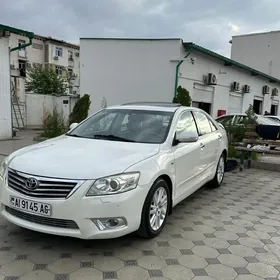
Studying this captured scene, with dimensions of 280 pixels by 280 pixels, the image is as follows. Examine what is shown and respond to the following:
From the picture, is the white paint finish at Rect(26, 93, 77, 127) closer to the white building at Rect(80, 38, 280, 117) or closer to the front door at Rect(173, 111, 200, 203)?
the white building at Rect(80, 38, 280, 117)

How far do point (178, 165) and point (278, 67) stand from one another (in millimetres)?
25744

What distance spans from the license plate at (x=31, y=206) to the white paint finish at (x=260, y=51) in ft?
88.9

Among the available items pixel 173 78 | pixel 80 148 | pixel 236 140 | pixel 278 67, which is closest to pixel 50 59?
pixel 278 67

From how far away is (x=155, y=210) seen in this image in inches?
128

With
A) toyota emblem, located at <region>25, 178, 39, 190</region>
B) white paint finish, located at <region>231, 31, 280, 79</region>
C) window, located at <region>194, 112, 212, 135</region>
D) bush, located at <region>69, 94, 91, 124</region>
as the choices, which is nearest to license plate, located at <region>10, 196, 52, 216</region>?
toyota emblem, located at <region>25, 178, 39, 190</region>

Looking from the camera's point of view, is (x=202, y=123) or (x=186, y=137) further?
(x=202, y=123)

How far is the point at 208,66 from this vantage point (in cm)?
1445

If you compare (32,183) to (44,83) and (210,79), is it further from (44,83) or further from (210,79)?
(44,83)

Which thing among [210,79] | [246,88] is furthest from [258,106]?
[210,79]

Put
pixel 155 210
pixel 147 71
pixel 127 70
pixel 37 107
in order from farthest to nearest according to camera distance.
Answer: pixel 37 107
pixel 127 70
pixel 147 71
pixel 155 210

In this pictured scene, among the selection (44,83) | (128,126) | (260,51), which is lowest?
(128,126)

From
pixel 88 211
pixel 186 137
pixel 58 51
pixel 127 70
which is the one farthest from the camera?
pixel 58 51

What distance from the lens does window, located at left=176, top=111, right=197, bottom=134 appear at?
3987 millimetres

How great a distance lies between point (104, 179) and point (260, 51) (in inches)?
1085
